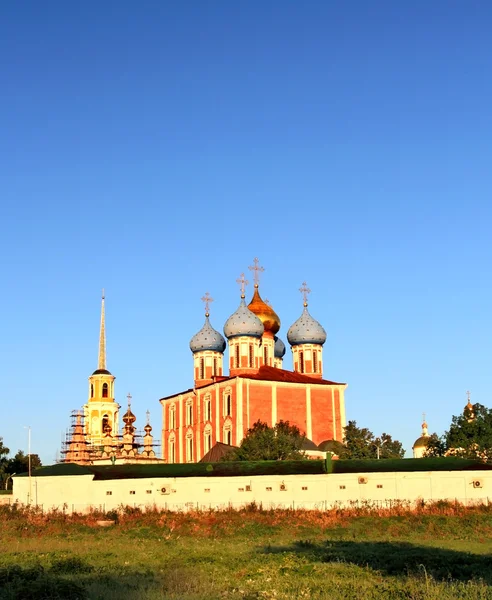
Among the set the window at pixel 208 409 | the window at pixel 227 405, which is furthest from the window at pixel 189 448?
the window at pixel 227 405

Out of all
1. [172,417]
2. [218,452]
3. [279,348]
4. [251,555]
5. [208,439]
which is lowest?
[251,555]

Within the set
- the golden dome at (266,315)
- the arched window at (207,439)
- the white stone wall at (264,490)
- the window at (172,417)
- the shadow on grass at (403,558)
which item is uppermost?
the golden dome at (266,315)

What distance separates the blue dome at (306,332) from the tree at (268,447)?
1629 centimetres

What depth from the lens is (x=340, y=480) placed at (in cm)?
4534

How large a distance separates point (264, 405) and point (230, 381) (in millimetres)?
3335

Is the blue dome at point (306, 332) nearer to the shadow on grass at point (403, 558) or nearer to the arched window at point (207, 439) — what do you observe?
the arched window at point (207, 439)

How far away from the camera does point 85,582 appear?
22.8 meters

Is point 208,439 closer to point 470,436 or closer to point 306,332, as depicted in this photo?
point 306,332

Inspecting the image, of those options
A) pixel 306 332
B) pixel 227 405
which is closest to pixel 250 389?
pixel 227 405

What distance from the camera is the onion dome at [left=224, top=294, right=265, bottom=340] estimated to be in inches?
2931

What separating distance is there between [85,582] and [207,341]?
183ft

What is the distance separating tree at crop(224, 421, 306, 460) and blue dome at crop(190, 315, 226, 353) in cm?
1593

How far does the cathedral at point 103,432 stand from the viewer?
82.8 meters

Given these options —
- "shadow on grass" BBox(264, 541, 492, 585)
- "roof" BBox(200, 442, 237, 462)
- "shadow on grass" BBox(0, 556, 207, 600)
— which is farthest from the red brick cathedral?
"shadow on grass" BBox(0, 556, 207, 600)
